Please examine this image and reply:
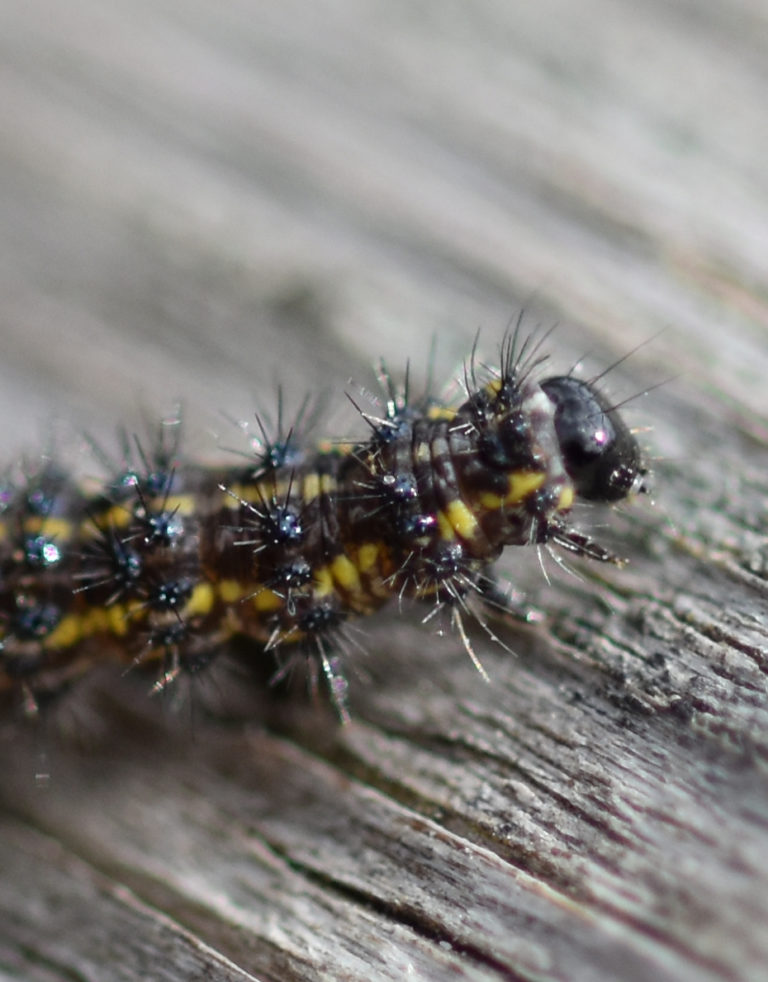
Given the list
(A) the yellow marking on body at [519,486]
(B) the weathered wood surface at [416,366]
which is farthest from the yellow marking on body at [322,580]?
(A) the yellow marking on body at [519,486]

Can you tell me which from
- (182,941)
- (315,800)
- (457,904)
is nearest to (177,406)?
(315,800)

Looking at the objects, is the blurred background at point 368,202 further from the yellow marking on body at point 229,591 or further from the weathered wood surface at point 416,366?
the yellow marking on body at point 229,591

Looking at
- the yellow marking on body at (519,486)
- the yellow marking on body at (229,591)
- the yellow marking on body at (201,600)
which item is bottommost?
the yellow marking on body at (201,600)

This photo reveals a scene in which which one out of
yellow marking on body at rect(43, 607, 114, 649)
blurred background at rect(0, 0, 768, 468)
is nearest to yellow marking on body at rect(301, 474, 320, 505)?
blurred background at rect(0, 0, 768, 468)

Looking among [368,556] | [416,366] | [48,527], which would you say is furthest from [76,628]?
[416,366]

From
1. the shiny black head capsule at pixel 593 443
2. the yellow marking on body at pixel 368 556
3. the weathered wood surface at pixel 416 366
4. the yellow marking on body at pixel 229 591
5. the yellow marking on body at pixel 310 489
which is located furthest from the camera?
the yellow marking on body at pixel 229 591

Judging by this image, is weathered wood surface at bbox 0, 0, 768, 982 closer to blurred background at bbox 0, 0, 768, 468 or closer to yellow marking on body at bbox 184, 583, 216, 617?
blurred background at bbox 0, 0, 768, 468
